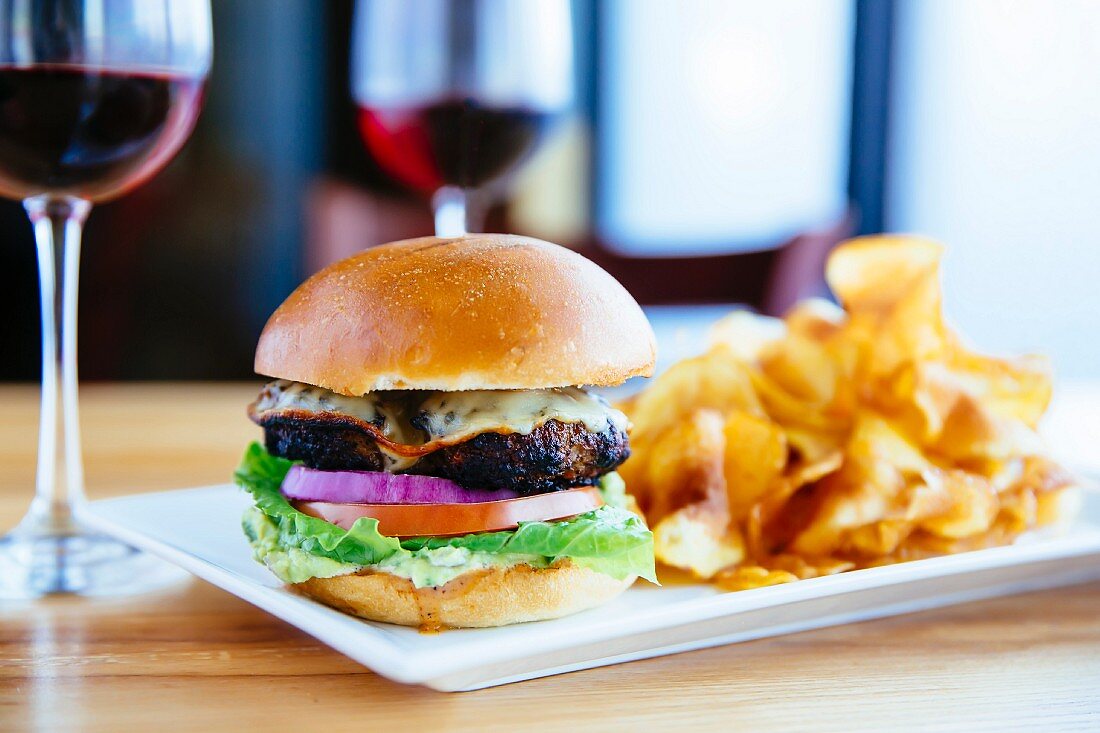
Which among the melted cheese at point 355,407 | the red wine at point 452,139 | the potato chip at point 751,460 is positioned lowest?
the potato chip at point 751,460

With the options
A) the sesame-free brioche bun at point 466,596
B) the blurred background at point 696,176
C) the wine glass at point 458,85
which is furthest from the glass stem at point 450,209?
the blurred background at point 696,176

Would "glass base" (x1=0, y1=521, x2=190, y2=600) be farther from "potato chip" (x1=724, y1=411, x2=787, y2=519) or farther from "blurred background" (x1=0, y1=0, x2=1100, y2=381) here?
"blurred background" (x1=0, y1=0, x2=1100, y2=381)

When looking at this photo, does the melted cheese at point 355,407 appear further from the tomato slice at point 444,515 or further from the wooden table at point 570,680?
the wooden table at point 570,680

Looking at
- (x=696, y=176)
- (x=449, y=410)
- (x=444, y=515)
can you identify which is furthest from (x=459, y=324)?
(x=696, y=176)

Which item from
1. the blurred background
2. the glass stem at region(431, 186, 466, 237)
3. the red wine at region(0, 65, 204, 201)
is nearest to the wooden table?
the red wine at region(0, 65, 204, 201)

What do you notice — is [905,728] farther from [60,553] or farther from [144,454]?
[144,454]

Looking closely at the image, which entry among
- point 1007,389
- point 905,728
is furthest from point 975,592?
point 905,728

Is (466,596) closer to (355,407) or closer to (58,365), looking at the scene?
(355,407)
